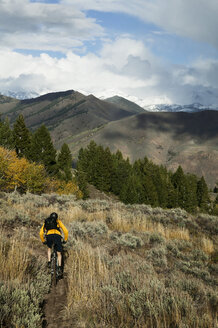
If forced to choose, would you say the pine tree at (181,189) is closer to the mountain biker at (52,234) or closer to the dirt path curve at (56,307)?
the mountain biker at (52,234)

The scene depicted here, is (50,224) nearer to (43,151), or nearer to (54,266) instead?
(54,266)

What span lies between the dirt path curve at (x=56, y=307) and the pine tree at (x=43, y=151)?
60336 millimetres

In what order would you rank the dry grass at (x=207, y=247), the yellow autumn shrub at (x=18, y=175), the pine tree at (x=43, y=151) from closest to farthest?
1. the dry grass at (x=207, y=247)
2. the yellow autumn shrub at (x=18, y=175)
3. the pine tree at (x=43, y=151)

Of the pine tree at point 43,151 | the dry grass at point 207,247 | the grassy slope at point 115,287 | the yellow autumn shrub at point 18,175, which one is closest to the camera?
the grassy slope at point 115,287

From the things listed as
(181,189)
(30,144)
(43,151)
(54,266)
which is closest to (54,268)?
(54,266)

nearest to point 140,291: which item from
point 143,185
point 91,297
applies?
point 91,297

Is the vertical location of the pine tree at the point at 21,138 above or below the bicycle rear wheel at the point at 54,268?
above

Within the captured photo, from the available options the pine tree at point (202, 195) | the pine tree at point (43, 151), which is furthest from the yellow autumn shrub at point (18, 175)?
the pine tree at point (202, 195)

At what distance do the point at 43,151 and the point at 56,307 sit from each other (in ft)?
207

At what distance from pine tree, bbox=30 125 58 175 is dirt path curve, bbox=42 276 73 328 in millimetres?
60336

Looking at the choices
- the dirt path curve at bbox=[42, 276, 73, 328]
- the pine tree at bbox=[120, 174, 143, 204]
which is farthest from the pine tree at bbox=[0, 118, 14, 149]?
the dirt path curve at bbox=[42, 276, 73, 328]

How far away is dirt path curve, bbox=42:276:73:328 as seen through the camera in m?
4.47

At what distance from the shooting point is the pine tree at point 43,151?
64.2 m

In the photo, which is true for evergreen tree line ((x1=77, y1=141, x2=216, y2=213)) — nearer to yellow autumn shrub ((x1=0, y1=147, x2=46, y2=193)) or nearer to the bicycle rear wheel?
yellow autumn shrub ((x1=0, y1=147, x2=46, y2=193))
